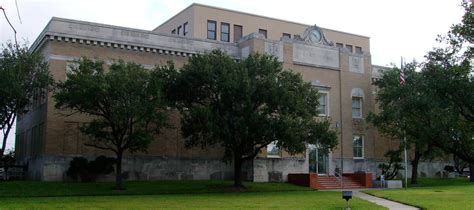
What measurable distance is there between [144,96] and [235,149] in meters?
6.55

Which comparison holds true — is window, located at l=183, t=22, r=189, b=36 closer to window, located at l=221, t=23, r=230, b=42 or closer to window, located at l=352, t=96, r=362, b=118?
window, located at l=221, t=23, r=230, b=42

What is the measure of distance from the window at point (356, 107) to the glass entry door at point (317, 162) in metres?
5.67

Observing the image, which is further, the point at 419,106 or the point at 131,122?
the point at 131,122

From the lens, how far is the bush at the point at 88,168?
36562 mm

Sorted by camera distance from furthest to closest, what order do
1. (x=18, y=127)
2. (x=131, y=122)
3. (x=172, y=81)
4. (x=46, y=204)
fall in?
(x=18, y=127), (x=172, y=81), (x=131, y=122), (x=46, y=204)

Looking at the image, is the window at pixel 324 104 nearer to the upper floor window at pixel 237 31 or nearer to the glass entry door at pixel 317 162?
the glass entry door at pixel 317 162

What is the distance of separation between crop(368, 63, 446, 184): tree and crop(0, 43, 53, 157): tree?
22361mm

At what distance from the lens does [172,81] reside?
1347 inches

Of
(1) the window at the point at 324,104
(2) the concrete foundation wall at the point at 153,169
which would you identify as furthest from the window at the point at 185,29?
(2) the concrete foundation wall at the point at 153,169

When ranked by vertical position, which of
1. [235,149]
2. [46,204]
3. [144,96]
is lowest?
[46,204]

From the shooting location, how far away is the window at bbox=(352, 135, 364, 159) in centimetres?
4953

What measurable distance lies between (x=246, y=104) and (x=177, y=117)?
10.9 metres

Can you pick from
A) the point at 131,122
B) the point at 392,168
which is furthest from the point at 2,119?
the point at 392,168

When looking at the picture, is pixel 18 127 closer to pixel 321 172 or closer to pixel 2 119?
pixel 2 119
